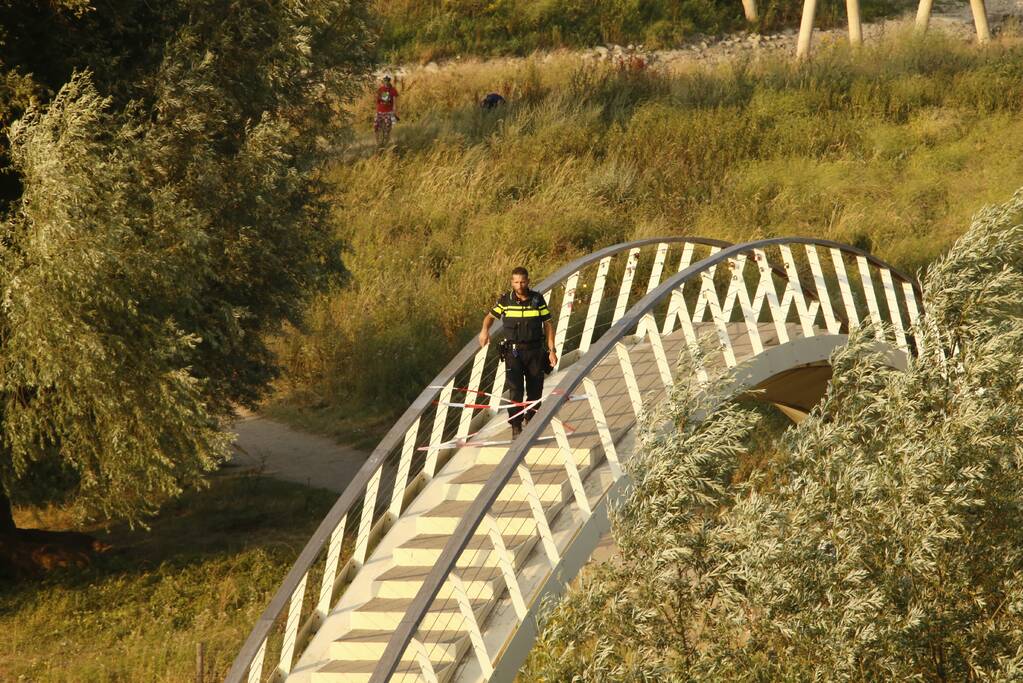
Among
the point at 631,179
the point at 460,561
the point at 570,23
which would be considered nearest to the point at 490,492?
the point at 460,561

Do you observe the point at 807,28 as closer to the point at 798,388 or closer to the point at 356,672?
the point at 798,388

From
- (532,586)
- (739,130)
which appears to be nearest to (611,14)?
(739,130)

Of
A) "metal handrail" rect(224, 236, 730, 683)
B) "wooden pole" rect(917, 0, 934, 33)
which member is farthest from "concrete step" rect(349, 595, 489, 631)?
"wooden pole" rect(917, 0, 934, 33)

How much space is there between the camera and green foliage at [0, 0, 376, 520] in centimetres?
1424

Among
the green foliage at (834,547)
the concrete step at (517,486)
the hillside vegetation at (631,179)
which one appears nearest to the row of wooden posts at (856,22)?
the hillside vegetation at (631,179)

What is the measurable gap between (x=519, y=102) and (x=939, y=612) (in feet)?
85.0

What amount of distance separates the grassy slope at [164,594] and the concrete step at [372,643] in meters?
3.27

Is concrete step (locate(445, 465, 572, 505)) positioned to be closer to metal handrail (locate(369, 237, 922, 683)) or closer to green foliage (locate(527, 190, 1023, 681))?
metal handrail (locate(369, 237, 922, 683))

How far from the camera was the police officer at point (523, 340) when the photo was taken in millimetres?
13109

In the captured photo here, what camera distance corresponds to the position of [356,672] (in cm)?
1088

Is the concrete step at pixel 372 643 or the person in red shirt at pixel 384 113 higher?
the person in red shirt at pixel 384 113

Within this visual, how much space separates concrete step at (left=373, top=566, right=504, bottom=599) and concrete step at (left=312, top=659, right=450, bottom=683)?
65 cm

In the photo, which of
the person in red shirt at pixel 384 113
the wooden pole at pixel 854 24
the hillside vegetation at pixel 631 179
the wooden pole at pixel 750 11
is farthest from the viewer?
the wooden pole at pixel 750 11

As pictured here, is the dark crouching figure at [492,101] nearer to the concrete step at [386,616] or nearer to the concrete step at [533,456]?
the concrete step at [533,456]
